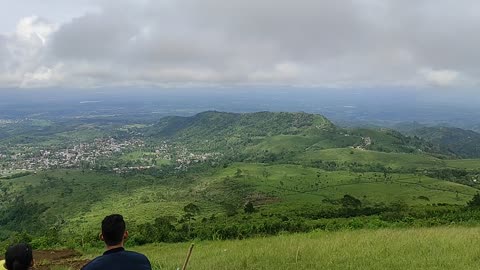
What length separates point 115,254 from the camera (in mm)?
4641

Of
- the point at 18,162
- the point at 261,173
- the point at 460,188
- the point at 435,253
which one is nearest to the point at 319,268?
Result: the point at 435,253

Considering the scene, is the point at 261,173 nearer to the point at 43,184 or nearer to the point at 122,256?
the point at 43,184

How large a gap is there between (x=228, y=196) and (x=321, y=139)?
4336 inches

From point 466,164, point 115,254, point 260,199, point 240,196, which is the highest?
point 115,254

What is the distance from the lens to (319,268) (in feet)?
29.8

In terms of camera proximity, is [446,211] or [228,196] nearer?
[446,211]

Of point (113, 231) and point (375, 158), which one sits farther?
point (375, 158)


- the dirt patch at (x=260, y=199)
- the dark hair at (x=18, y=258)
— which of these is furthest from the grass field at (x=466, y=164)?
the dark hair at (x=18, y=258)

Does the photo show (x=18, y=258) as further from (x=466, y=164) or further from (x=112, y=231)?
(x=466, y=164)

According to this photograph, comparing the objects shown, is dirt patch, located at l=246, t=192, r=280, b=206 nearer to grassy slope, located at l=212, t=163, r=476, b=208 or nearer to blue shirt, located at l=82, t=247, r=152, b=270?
grassy slope, located at l=212, t=163, r=476, b=208

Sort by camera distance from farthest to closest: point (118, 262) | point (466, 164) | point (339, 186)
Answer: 1. point (466, 164)
2. point (339, 186)
3. point (118, 262)

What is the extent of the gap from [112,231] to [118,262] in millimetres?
371

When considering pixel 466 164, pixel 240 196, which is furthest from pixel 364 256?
pixel 466 164

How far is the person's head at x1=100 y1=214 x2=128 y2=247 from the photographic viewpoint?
15.7 ft
